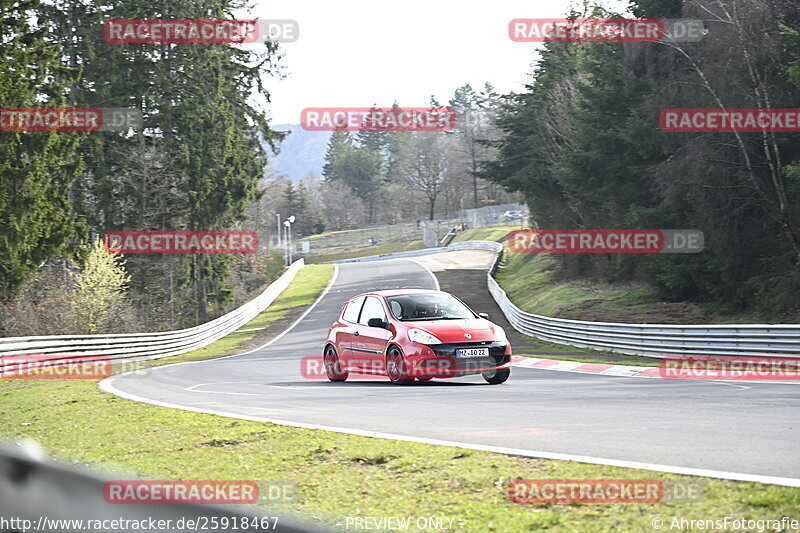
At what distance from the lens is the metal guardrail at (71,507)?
2.71 m

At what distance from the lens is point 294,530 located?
2441 millimetres

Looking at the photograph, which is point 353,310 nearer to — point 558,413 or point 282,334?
point 558,413

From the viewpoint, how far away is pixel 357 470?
6.65 meters

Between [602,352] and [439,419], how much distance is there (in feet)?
54.6

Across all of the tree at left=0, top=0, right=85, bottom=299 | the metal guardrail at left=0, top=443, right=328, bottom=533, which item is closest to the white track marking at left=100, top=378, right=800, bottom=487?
the metal guardrail at left=0, top=443, right=328, bottom=533

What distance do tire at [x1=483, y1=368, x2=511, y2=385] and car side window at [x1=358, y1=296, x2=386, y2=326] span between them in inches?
83.5

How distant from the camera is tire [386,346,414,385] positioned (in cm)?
1425

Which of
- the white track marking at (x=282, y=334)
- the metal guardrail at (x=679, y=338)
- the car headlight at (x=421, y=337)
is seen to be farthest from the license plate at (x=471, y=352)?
the metal guardrail at (x=679, y=338)

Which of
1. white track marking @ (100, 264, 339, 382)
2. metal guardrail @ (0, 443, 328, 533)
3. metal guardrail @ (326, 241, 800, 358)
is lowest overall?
white track marking @ (100, 264, 339, 382)

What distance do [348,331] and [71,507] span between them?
1313 centimetres

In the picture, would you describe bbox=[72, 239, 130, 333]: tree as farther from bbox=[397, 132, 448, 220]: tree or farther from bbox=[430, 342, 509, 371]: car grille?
bbox=[397, 132, 448, 220]: tree

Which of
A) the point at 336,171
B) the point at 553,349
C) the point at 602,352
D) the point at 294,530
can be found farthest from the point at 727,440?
the point at 336,171

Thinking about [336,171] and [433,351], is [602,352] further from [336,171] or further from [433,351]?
[336,171]

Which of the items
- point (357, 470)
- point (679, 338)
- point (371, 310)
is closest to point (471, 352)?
point (371, 310)
